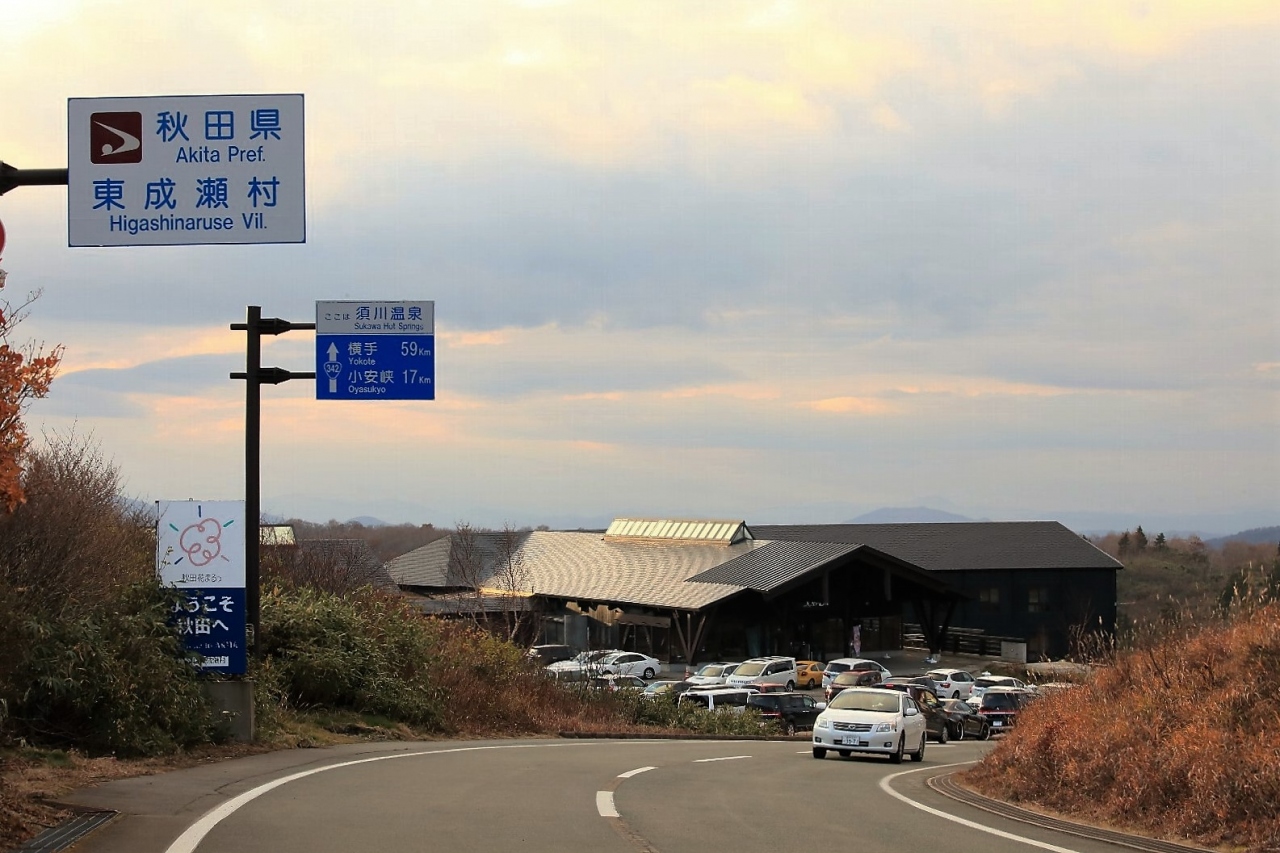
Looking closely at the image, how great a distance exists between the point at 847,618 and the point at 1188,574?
5864cm

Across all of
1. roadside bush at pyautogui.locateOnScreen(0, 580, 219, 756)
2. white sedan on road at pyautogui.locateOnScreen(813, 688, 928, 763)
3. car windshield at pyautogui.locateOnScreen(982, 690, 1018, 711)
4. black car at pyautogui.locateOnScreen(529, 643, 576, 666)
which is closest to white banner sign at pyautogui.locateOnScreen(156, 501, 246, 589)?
roadside bush at pyautogui.locateOnScreen(0, 580, 219, 756)

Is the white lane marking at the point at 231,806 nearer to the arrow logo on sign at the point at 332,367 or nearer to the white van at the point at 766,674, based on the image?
the arrow logo on sign at the point at 332,367

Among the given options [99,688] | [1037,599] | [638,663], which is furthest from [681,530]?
[99,688]

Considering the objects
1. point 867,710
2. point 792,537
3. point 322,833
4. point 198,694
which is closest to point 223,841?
point 322,833

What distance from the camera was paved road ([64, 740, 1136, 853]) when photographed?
9.95 m

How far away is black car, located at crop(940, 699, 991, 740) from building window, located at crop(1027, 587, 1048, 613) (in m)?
35.6

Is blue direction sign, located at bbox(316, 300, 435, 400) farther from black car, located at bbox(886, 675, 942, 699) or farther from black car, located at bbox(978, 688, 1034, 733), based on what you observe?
black car, located at bbox(886, 675, 942, 699)

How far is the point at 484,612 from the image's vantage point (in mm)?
54719

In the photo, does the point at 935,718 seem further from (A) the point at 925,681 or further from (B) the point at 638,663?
(B) the point at 638,663

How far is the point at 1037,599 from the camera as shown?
73188mm

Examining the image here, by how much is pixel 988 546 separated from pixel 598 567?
23038mm

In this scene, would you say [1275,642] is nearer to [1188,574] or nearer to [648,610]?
[648,610]

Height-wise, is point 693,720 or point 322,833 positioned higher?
point 322,833

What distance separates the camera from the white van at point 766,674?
47.3m
